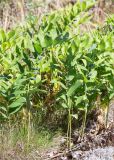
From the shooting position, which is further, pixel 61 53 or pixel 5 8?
pixel 5 8

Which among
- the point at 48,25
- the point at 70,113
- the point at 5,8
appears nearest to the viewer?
the point at 70,113

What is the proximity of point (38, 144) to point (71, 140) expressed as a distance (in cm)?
30

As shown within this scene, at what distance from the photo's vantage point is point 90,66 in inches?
156

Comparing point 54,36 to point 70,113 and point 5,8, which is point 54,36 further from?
point 5,8

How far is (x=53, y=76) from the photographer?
4211 millimetres

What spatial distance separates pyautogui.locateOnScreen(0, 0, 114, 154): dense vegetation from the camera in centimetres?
388

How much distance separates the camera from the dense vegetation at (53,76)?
12.7 feet

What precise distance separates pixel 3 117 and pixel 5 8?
4175 millimetres

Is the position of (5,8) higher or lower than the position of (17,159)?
higher

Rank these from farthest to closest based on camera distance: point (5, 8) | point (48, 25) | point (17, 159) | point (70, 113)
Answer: point (5, 8), point (48, 25), point (70, 113), point (17, 159)

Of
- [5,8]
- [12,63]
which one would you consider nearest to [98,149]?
[12,63]

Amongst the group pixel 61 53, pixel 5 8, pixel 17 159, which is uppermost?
pixel 5 8

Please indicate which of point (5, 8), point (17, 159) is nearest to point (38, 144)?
point (17, 159)

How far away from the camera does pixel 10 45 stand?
4156 mm
